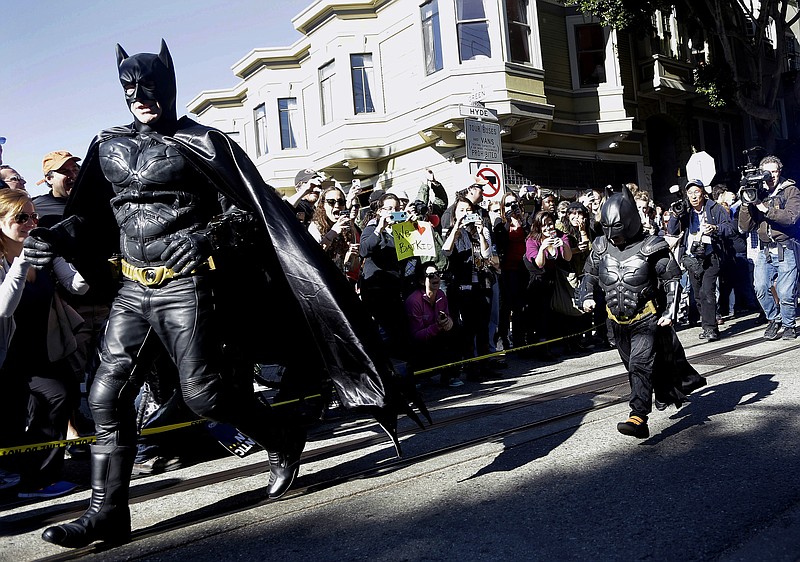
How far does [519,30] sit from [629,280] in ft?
52.9

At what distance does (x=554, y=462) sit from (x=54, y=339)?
3.36m

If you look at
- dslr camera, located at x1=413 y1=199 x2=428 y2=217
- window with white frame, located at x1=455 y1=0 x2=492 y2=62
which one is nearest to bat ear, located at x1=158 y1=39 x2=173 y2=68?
dslr camera, located at x1=413 y1=199 x2=428 y2=217

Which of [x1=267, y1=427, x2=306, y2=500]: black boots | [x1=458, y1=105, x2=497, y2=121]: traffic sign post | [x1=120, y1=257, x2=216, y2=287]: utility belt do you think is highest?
[x1=458, y1=105, x2=497, y2=121]: traffic sign post

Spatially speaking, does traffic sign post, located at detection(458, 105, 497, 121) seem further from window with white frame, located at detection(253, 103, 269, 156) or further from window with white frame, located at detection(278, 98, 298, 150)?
window with white frame, located at detection(253, 103, 269, 156)

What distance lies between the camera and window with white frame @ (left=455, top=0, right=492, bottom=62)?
19.8 meters

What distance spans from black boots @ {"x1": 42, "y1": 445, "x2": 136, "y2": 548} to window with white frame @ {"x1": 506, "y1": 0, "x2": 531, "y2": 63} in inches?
706

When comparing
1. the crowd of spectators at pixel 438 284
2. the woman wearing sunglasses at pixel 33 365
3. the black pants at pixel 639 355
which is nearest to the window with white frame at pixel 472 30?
the crowd of spectators at pixel 438 284

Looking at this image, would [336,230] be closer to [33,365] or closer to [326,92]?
[33,365]

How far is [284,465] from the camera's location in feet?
14.4

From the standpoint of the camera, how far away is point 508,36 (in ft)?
65.2

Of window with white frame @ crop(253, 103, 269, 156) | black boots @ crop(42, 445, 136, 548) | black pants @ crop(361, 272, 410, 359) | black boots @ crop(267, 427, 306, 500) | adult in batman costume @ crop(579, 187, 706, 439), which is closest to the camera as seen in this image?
black boots @ crop(42, 445, 136, 548)

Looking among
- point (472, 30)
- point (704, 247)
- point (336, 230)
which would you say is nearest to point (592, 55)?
point (472, 30)

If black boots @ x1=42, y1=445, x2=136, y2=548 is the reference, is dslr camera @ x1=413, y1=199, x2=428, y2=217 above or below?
above

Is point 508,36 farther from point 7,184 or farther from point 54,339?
point 54,339
